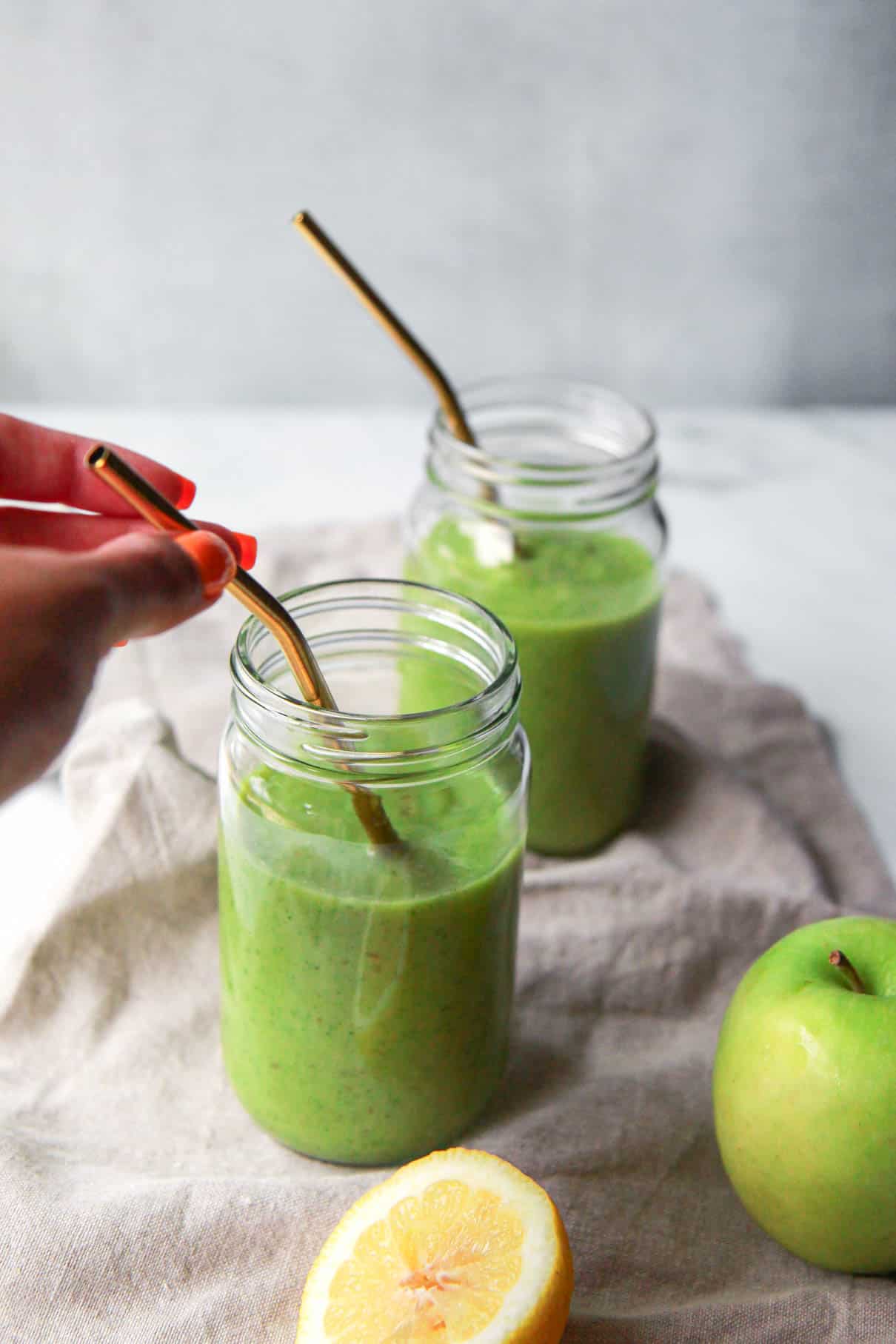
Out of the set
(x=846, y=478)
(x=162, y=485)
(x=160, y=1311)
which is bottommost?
(x=846, y=478)

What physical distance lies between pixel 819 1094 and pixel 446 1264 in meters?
0.25

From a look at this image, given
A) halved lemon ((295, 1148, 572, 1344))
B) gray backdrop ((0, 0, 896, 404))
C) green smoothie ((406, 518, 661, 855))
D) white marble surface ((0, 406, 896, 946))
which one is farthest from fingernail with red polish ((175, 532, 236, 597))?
gray backdrop ((0, 0, 896, 404))

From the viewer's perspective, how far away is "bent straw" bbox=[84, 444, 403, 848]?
731 mm

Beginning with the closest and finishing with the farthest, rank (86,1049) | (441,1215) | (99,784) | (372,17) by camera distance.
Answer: (441,1215) < (86,1049) < (99,784) < (372,17)

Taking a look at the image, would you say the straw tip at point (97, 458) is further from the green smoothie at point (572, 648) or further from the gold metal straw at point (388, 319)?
the green smoothie at point (572, 648)

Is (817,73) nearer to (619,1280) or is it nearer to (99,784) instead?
(99,784)

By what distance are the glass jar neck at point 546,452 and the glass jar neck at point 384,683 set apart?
0.22 metres

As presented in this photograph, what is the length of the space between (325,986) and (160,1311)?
0.70 ft

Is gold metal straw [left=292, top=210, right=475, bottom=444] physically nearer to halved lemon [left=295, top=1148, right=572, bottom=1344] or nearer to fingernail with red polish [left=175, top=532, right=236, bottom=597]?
fingernail with red polish [left=175, top=532, right=236, bottom=597]

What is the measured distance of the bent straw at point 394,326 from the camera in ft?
3.58

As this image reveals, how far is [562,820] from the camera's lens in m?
1.30

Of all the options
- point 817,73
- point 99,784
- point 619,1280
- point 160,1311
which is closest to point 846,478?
point 817,73

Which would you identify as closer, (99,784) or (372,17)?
(99,784)

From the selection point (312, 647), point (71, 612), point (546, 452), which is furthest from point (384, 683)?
point (71, 612)
